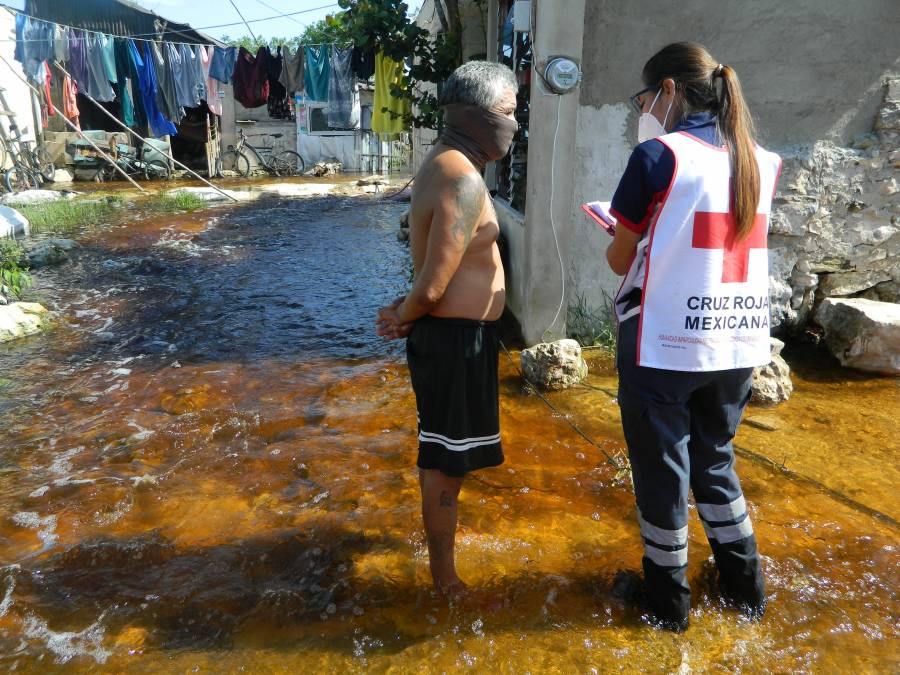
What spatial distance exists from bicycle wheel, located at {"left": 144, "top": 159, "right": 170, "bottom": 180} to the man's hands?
1840 centimetres

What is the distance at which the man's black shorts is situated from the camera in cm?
224

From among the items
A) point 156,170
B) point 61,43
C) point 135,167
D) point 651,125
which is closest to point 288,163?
point 156,170

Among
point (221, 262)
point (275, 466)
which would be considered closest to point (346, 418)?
point (275, 466)

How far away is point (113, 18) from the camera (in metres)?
20.7

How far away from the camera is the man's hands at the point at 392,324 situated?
2.31 metres

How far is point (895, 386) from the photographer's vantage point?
177 inches

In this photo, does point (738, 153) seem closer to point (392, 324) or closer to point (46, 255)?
point (392, 324)

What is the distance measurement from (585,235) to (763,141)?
1478 mm

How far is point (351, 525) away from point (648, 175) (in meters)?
2.04

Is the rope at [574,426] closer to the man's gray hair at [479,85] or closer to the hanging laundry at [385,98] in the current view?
the man's gray hair at [479,85]

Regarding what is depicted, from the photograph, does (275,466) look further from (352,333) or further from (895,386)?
(895,386)

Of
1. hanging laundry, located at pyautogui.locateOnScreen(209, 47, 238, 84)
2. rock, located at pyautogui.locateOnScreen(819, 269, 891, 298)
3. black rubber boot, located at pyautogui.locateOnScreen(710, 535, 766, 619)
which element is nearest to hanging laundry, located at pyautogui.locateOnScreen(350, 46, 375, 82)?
hanging laundry, located at pyautogui.locateOnScreen(209, 47, 238, 84)

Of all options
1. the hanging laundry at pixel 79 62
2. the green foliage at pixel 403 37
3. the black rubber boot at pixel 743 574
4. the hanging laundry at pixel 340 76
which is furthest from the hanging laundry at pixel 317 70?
the black rubber boot at pixel 743 574

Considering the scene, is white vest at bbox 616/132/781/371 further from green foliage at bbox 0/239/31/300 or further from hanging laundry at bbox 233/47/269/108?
hanging laundry at bbox 233/47/269/108
